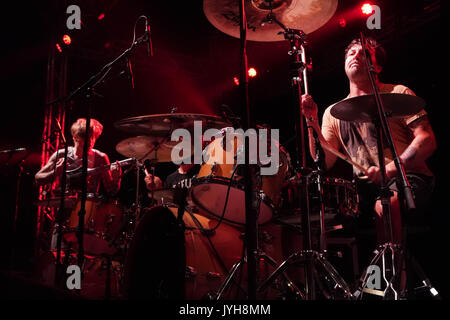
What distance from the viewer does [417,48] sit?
4535mm

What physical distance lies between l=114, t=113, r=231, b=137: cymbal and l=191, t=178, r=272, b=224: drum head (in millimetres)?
533

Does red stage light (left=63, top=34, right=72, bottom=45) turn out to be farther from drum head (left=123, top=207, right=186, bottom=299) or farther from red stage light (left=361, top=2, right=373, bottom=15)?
drum head (left=123, top=207, right=186, bottom=299)

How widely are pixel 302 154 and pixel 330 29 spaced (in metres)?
3.98

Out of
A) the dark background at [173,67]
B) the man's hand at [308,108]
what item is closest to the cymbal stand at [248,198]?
the man's hand at [308,108]

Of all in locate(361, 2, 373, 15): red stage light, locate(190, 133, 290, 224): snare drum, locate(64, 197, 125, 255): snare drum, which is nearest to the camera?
locate(190, 133, 290, 224): snare drum

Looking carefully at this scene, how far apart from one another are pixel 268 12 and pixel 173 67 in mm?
4670

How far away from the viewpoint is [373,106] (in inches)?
87.6

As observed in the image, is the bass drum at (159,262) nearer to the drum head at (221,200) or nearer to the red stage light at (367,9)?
the drum head at (221,200)

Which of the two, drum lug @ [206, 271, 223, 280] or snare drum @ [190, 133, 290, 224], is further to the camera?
drum lug @ [206, 271, 223, 280]

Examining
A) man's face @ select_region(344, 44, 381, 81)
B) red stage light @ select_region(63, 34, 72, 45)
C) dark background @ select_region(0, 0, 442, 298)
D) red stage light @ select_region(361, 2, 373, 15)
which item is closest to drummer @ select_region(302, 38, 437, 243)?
man's face @ select_region(344, 44, 381, 81)

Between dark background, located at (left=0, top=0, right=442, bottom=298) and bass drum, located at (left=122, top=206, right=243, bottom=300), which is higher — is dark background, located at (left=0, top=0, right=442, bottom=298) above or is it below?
above

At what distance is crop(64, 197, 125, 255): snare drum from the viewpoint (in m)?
3.72
